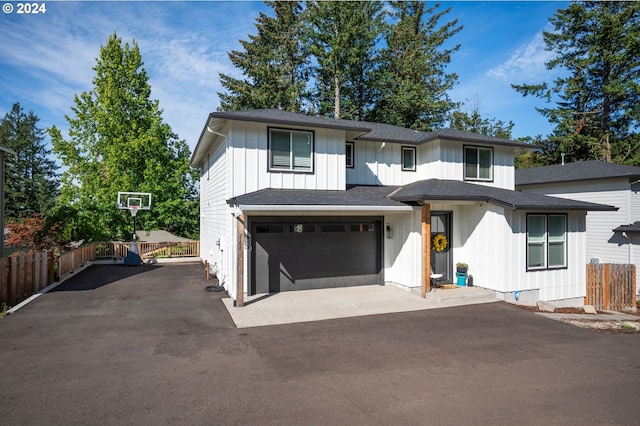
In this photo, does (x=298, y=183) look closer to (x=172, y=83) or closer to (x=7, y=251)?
(x=7, y=251)

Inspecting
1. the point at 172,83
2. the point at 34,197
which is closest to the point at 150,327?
the point at 172,83

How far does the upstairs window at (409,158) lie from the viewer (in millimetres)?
13258

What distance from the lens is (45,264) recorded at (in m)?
11.0

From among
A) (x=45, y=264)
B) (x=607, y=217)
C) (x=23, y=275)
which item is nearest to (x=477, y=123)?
(x=607, y=217)

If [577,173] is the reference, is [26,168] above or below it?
above

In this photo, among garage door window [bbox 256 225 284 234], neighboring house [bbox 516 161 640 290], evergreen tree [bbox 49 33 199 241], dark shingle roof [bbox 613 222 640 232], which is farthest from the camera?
evergreen tree [bbox 49 33 199 241]

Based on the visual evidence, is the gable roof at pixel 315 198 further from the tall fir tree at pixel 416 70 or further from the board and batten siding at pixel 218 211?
the tall fir tree at pixel 416 70

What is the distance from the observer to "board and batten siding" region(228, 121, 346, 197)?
9.97 meters

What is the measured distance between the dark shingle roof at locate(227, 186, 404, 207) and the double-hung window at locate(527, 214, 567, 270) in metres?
3.96

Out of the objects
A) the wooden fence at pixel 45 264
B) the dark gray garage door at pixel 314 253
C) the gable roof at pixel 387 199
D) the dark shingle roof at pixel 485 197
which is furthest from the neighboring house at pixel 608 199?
the wooden fence at pixel 45 264

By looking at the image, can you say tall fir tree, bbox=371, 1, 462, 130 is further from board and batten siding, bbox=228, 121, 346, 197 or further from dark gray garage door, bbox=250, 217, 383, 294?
dark gray garage door, bbox=250, 217, 383, 294

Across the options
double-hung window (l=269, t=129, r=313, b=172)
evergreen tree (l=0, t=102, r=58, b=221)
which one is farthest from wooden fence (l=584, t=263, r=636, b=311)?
evergreen tree (l=0, t=102, r=58, b=221)

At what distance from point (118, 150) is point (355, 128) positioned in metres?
18.8

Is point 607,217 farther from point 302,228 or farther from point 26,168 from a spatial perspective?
point 26,168
